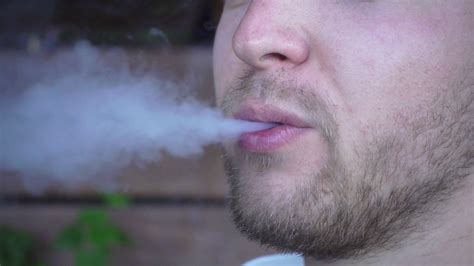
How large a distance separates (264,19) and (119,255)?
68.7 inches

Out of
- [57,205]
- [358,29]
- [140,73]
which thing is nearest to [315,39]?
[358,29]

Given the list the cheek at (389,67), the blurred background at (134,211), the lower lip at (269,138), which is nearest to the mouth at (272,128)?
the lower lip at (269,138)

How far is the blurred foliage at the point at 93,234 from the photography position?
8.93 ft

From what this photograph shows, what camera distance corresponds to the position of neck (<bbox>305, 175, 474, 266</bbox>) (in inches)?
53.7

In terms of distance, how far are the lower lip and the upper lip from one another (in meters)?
0.01

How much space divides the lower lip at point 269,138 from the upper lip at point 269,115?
11 mm

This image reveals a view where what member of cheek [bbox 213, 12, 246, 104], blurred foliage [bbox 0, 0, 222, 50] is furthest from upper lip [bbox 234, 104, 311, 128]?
blurred foliage [bbox 0, 0, 222, 50]

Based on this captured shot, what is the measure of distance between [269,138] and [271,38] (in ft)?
0.63

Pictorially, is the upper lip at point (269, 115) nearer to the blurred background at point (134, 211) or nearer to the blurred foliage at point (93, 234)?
the blurred background at point (134, 211)

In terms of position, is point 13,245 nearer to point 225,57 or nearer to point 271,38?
point 225,57

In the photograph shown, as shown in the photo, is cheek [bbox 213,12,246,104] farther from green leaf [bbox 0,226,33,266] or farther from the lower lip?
green leaf [bbox 0,226,33,266]

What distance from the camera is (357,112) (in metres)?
1.29

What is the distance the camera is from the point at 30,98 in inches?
88.1

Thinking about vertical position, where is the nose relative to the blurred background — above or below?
above
